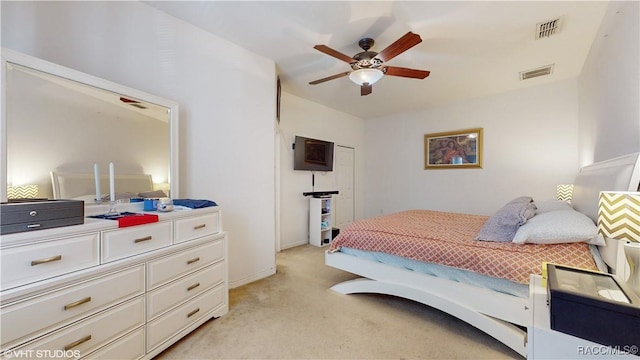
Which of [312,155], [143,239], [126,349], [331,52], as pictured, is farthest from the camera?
[312,155]

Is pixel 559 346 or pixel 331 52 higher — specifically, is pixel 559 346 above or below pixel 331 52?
below

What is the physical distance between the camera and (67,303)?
1.11 metres

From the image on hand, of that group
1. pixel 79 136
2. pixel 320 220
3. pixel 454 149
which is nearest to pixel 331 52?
pixel 79 136

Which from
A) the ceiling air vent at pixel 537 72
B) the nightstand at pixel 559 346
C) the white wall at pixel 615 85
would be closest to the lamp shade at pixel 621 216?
the nightstand at pixel 559 346

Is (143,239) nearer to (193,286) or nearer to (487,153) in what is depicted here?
(193,286)

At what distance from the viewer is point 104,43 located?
1.78 m

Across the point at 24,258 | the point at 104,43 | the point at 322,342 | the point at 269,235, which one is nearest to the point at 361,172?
the point at 269,235

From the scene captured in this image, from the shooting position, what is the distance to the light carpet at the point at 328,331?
1587mm

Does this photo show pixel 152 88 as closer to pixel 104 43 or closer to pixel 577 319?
pixel 104 43

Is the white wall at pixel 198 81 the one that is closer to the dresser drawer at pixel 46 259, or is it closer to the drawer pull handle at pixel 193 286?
the drawer pull handle at pixel 193 286

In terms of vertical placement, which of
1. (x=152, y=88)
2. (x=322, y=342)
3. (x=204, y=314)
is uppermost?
(x=152, y=88)

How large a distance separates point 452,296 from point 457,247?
381 millimetres

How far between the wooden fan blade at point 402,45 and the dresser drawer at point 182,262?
2157mm

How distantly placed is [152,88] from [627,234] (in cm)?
299
